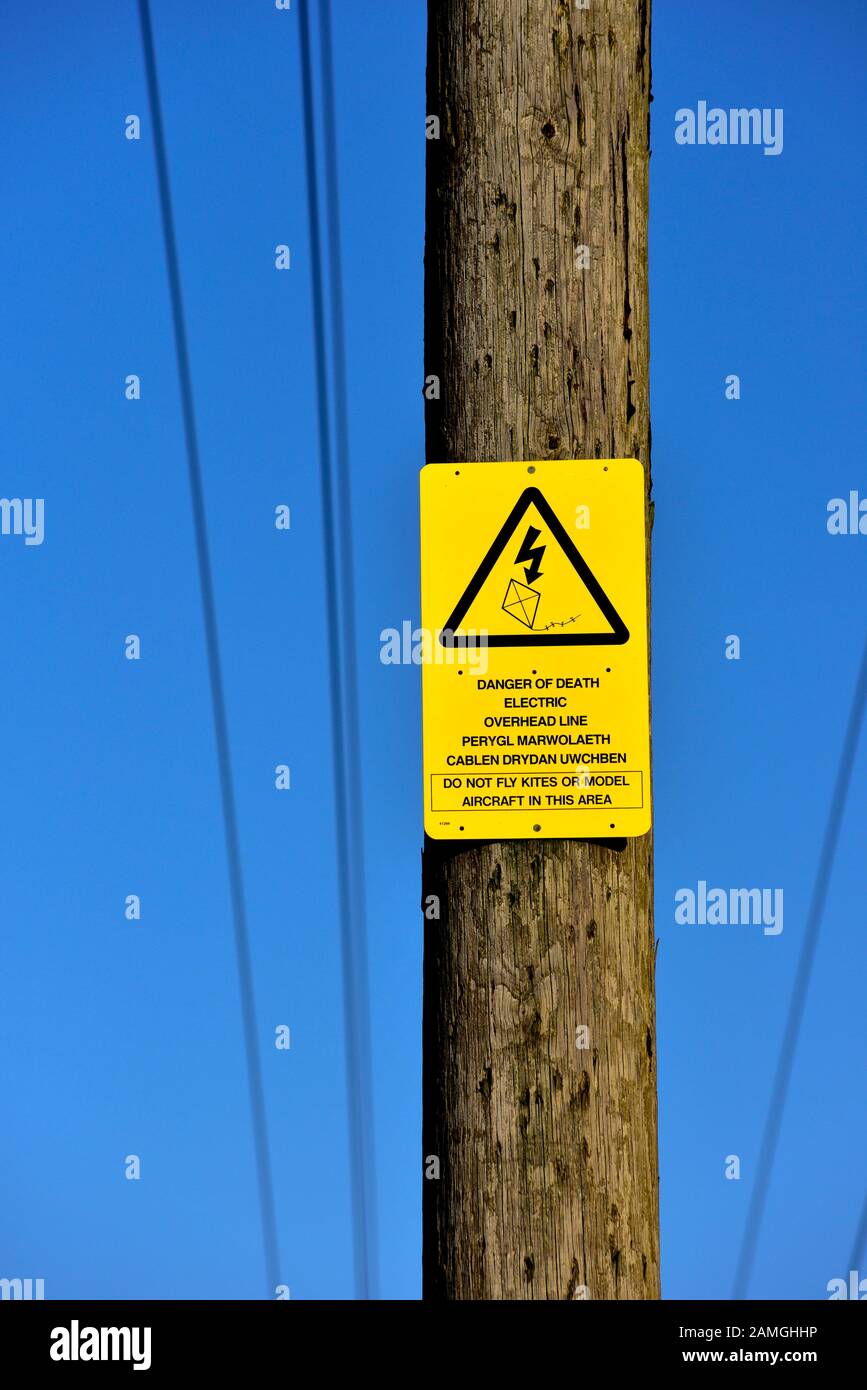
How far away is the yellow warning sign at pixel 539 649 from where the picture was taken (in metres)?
2.01

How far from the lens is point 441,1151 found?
6.43ft

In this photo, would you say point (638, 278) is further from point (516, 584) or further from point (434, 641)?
point (434, 641)

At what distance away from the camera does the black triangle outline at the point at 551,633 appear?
201 cm

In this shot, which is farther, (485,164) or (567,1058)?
(485,164)

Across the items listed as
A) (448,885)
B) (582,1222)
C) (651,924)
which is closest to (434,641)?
(448,885)

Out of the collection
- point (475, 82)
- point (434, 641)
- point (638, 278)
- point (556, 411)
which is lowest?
point (434, 641)

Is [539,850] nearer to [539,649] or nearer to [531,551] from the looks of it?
[539,649]

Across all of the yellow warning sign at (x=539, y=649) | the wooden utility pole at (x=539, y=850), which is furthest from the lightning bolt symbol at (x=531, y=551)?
the wooden utility pole at (x=539, y=850)

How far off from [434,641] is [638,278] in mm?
655

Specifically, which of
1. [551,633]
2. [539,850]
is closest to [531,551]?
[551,633]

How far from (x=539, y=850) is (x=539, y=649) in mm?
302

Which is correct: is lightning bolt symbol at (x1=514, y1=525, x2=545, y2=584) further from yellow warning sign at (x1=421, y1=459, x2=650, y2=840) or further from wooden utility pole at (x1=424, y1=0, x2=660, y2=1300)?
wooden utility pole at (x1=424, y1=0, x2=660, y2=1300)

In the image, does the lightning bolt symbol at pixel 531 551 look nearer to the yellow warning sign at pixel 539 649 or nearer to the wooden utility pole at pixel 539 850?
the yellow warning sign at pixel 539 649

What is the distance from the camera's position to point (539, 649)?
201 centimetres
